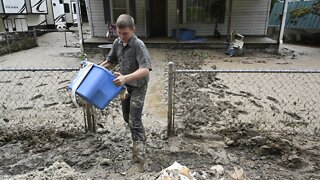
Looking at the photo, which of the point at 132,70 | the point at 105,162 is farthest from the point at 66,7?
the point at 105,162

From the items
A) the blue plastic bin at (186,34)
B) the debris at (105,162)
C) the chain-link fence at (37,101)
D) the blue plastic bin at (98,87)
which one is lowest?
the chain-link fence at (37,101)

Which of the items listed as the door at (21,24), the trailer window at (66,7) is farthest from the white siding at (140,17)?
the trailer window at (66,7)

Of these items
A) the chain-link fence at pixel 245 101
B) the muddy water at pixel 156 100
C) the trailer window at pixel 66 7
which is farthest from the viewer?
the trailer window at pixel 66 7

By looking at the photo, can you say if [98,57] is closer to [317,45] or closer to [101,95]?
[101,95]

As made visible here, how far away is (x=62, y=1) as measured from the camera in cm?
2077

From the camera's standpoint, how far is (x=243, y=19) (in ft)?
42.6

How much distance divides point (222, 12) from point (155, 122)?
388 inches

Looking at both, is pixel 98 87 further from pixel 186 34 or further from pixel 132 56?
pixel 186 34

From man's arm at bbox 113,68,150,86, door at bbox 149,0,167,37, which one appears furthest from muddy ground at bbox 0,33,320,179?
door at bbox 149,0,167,37

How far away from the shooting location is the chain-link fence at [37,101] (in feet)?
14.0

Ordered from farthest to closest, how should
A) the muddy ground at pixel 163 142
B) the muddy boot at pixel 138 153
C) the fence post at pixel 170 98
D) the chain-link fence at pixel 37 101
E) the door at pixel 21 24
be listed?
the door at pixel 21 24
the chain-link fence at pixel 37 101
the fence post at pixel 170 98
the muddy boot at pixel 138 153
the muddy ground at pixel 163 142

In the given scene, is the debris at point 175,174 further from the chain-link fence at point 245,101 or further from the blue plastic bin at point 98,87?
the chain-link fence at point 245,101

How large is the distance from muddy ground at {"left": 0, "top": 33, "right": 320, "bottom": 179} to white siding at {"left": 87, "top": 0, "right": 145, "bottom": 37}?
25.3 ft

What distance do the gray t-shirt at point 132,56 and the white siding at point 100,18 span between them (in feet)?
33.5
